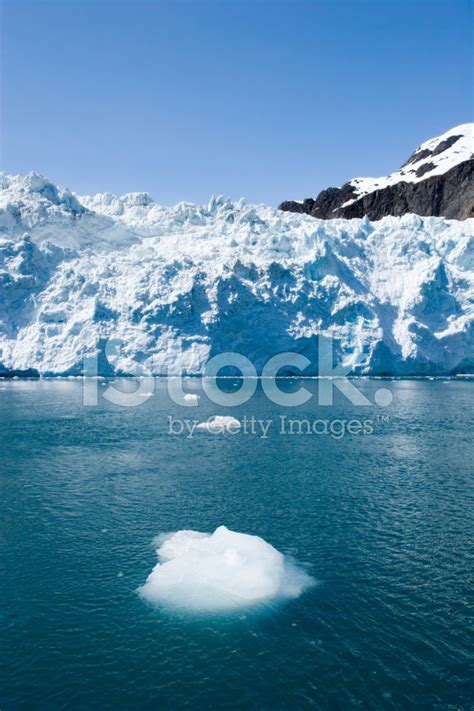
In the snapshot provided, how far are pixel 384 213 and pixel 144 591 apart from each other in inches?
4516

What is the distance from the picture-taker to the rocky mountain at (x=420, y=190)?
10512 centimetres

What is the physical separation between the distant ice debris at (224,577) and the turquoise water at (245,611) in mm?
407

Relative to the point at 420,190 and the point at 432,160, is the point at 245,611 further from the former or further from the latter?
the point at 432,160

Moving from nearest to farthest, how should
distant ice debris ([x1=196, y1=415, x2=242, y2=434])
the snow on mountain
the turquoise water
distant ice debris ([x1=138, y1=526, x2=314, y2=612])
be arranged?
the turquoise water
distant ice debris ([x1=138, y1=526, x2=314, y2=612])
distant ice debris ([x1=196, y1=415, x2=242, y2=434])
the snow on mountain

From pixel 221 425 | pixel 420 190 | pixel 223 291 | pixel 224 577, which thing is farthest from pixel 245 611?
pixel 420 190

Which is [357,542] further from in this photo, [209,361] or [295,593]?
[209,361]

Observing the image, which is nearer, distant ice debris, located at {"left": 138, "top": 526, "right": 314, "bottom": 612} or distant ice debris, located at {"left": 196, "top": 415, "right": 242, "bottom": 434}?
distant ice debris, located at {"left": 138, "top": 526, "right": 314, "bottom": 612}

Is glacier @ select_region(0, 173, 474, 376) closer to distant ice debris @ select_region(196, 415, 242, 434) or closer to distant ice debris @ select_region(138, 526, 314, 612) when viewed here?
distant ice debris @ select_region(196, 415, 242, 434)

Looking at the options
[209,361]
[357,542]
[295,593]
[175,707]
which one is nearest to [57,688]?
[175,707]

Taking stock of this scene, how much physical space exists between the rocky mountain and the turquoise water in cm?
9094

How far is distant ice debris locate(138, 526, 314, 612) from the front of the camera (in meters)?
11.4

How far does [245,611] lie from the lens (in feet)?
36.2

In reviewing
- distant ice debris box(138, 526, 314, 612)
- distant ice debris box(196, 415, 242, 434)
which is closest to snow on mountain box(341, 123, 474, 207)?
distant ice debris box(196, 415, 242, 434)

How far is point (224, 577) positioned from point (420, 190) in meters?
115
